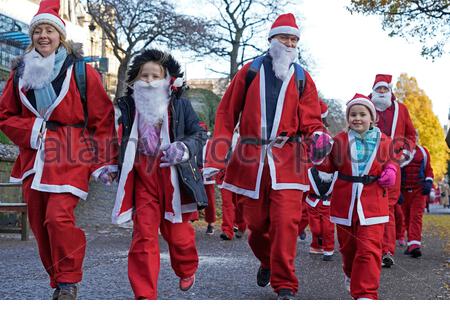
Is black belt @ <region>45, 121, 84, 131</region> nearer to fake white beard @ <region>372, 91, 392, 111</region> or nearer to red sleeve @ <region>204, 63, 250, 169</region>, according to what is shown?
red sleeve @ <region>204, 63, 250, 169</region>

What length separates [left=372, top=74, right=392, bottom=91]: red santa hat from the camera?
28.9 ft

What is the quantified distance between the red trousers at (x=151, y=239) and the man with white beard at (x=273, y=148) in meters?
0.66

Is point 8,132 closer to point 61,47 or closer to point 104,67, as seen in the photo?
point 61,47

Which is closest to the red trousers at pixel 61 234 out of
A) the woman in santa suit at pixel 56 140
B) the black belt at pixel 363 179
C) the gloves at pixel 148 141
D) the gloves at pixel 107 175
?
the woman in santa suit at pixel 56 140

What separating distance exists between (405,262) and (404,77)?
47.4 meters

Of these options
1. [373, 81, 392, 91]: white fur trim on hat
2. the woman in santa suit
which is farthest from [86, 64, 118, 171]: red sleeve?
[373, 81, 392, 91]: white fur trim on hat

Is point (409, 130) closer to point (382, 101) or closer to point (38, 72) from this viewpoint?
point (382, 101)

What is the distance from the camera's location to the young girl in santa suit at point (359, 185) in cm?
568

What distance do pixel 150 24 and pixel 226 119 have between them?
19753 millimetres

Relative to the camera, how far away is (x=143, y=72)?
5.44m

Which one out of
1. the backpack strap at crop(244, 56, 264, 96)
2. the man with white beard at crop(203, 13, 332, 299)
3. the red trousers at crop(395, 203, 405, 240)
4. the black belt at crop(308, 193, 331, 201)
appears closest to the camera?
the man with white beard at crop(203, 13, 332, 299)

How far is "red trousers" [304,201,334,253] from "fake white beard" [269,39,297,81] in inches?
131

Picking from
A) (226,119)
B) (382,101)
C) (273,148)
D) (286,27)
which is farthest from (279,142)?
(382,101)
